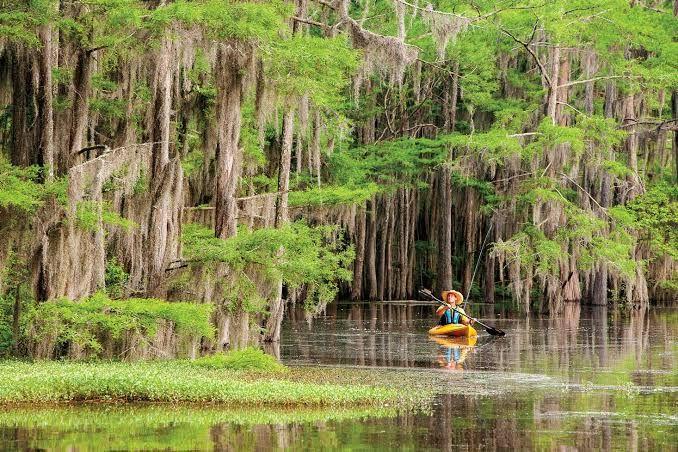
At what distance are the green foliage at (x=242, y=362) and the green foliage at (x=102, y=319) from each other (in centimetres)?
51

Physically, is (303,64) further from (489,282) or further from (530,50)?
(489,282)

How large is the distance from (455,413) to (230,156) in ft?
28.6

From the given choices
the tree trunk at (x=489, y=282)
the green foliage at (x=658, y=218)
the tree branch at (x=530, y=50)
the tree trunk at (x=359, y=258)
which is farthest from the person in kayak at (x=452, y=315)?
the tree trunk at (x=489, y=282)

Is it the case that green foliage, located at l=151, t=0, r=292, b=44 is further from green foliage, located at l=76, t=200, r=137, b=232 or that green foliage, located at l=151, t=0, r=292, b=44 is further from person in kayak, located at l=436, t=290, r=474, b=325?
person in kayak, located at l=436, t=290, r=474, b=325

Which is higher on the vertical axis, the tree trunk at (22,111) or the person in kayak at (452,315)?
the tree trunk at (22,111)

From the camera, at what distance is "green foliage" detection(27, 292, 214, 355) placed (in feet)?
67.2

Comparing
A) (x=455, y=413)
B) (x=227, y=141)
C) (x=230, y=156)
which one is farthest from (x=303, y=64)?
(x=455, y=413)

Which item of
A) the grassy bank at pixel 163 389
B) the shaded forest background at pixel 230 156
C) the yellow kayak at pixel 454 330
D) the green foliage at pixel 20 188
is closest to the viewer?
the grassy bank at pixel 163 389

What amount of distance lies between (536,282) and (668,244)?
5.28 m

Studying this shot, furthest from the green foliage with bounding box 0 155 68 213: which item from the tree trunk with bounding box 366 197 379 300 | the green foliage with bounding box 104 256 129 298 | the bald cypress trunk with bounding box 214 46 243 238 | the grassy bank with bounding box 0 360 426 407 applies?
the tree trunk with bounding box 366 197 379 300

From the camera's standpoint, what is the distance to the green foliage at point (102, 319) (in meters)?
20.5

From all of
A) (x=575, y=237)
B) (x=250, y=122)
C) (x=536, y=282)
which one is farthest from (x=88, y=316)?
(x=536, y=282)

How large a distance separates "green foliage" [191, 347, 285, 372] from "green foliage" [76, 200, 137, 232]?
2.79 metres

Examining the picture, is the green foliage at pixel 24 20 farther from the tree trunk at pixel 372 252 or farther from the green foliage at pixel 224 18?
the tree trunk at pixel 372 252
